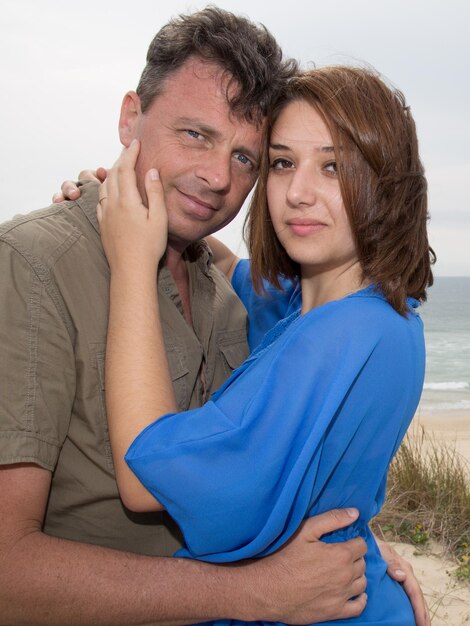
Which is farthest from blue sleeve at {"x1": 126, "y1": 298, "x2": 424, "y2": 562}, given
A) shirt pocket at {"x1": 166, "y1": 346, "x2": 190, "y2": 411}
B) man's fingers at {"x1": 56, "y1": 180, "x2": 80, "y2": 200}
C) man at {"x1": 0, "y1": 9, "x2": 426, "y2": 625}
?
man's fingers at {"x1": 56, "y1": 180, "x2": 80, "y2": 200}

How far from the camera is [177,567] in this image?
2059 mm

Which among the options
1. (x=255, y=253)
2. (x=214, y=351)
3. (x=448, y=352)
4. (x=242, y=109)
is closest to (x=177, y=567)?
(x=214, y=351)

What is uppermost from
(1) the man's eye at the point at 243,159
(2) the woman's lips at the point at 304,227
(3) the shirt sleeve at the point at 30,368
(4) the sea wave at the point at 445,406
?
(1) the man's eye at the point at 243,159

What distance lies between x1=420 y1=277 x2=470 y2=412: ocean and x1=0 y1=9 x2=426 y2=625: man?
97cm

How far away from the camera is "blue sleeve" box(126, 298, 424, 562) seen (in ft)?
5.95

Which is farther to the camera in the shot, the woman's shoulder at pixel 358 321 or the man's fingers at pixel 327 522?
the man's fingers at pixel 327 522

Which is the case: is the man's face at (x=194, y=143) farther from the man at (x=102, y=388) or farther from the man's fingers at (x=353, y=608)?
the man's fingers at (x=353, y=608)

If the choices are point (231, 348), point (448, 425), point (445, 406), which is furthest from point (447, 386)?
point (231, 348)

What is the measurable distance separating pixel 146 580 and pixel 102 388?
580 mm

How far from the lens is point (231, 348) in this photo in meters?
2.87

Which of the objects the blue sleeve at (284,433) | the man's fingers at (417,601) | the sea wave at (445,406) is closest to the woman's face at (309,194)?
the blue sleeve at (284,433)

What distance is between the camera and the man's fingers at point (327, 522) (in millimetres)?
2029

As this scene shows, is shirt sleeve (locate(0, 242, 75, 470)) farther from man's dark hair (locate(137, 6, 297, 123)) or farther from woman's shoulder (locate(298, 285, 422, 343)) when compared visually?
man's dark hair (locate(137, 6, 297, 123))

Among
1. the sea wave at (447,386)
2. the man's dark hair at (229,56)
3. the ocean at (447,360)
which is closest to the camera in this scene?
the man's dark hair at (229,56)
